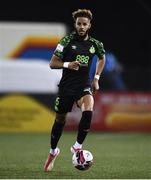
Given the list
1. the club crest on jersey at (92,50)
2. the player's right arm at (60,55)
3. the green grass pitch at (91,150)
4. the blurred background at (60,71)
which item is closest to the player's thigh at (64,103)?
the player's right arm at (60,55)

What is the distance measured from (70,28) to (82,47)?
64.4ft

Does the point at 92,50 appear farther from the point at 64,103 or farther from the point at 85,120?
the point at 85,120

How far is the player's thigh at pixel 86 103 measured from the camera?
11.0 m

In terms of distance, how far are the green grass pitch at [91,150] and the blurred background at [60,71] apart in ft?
2.72

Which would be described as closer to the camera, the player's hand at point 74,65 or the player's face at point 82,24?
the player's hand at point 74,65

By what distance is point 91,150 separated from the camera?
1566cm

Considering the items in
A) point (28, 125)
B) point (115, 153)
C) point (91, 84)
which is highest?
point (91, 84)

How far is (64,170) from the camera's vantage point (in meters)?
11.4

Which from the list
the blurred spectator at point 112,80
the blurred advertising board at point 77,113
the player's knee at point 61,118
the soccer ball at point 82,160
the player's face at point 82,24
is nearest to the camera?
the soccer ball at point 82,160

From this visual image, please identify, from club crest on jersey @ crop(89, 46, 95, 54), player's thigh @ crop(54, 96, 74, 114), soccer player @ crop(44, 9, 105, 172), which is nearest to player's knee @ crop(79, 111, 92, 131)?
soccer player @ crop(44, 9, 105, 172)

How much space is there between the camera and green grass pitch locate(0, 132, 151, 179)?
35.5 ft

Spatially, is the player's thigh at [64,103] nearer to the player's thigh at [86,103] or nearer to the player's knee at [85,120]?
the player's thigh at [86,103]

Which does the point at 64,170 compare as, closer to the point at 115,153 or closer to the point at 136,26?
Result: the point at 115,153

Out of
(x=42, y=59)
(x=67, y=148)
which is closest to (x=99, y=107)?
(x=42, y=59)
